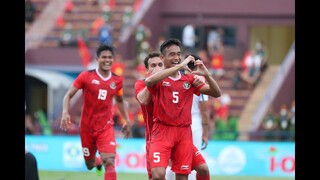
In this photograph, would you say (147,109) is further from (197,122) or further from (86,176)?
(86,176)

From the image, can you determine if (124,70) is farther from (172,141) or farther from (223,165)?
(172,141)

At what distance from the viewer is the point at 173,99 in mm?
11844

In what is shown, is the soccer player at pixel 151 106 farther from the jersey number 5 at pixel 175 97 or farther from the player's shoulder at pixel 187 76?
the jersey number 5 at pixel 175 97

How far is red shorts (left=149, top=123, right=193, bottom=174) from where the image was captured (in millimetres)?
11836

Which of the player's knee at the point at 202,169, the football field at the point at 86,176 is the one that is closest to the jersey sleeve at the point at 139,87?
the player's knee at the point at 202,169

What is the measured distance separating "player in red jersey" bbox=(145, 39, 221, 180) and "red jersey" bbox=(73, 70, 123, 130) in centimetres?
314

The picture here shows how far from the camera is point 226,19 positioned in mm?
38469

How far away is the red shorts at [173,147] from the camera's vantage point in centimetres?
1184

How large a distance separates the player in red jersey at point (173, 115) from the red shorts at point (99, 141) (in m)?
3.10

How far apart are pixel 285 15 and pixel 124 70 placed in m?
7.85

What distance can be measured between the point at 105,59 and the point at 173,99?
3355mm

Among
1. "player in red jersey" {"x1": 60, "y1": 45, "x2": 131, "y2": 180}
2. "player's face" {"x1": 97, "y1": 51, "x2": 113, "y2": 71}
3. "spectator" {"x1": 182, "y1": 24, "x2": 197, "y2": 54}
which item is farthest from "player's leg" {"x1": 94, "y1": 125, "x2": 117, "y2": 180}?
"spectator" {"x1": 182, "y1": 24, "x2": 197, "y2": 54}
